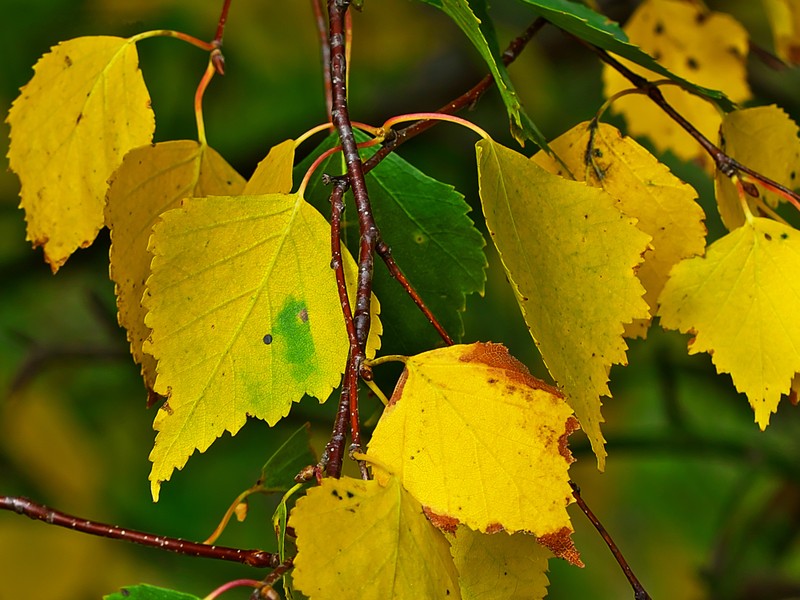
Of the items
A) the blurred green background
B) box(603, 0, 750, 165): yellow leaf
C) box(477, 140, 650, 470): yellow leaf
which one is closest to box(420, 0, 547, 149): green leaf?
box(477, 140, 650, 470): yellow leaf

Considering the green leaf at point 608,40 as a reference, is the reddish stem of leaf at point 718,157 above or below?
below

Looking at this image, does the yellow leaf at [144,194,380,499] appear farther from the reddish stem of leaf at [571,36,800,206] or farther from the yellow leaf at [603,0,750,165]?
the yellow leaf at [603,0,750,165]

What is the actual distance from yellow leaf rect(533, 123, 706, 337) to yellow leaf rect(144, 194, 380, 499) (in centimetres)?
14

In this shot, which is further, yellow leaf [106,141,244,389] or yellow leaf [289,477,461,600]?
yellow leaf [106,141,244,389]

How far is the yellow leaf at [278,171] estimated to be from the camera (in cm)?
42

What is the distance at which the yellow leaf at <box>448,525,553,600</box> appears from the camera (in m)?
0.38

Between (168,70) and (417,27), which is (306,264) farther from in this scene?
(417,27)

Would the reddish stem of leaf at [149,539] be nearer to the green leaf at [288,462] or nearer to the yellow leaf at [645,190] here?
the green leaf at [288,462]

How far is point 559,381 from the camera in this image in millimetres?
382

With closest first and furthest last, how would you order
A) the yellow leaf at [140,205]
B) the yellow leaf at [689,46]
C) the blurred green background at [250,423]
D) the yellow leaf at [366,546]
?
the yellow leaf at [366,546]
the yellow leaf at [140,205]
the yellow leaf at [689,46]
the blurred green background at [250,423]

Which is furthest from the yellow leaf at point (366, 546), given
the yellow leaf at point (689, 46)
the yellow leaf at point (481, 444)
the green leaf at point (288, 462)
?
the yellow leaf at point (689, 46)

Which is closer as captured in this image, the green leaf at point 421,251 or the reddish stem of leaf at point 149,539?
the reddish stem of leaf at point 149,539

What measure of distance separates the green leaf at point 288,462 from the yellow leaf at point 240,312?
8 cm

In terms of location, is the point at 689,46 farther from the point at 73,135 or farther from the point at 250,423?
the point at 250,423
